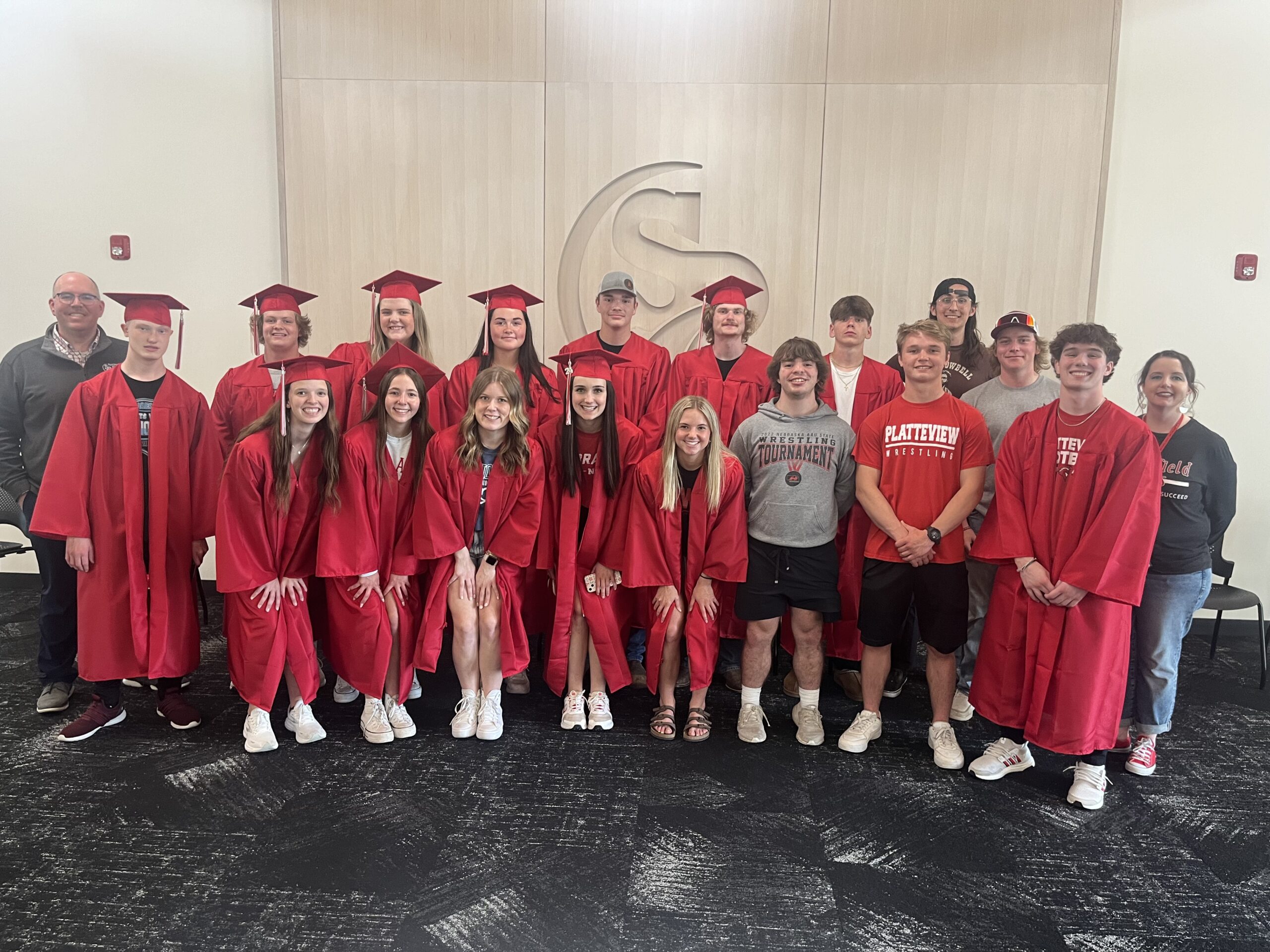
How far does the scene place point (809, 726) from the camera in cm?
310

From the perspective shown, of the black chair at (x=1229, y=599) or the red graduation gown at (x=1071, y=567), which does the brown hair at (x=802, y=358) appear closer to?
the red graduation gown at (x=1071, y=567)

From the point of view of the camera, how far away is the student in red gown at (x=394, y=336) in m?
3.39

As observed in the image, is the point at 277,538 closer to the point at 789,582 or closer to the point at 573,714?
the point at 573,714

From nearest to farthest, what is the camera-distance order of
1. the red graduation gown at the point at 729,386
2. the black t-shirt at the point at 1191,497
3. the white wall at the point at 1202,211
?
the black t-shirt at the point at 1191,497 → the red graduation gown at the point at 729,386 → the white wall at the point at 1202,211

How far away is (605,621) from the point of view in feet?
10.3

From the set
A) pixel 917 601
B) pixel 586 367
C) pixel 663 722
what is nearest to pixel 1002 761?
pixel 917 601

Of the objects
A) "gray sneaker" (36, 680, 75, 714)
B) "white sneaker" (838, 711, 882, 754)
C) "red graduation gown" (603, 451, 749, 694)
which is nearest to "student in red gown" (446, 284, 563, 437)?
"red graduation gown" (603, 451, 749, 694)

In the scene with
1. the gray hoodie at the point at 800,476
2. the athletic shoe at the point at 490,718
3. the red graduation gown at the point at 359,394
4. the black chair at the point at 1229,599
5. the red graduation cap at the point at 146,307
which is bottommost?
the athletic shoe at the point at 490,718

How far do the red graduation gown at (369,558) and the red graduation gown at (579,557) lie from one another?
537 mm

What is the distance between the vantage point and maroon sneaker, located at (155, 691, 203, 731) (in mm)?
3129

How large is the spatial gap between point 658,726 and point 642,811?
21.9 inches

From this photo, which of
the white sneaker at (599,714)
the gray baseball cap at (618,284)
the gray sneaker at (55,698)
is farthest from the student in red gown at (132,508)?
the gray baseball cap at (618,284)

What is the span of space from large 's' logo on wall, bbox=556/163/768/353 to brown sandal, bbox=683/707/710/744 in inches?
96.2

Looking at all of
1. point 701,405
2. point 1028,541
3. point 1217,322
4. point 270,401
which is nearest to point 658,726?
point 701,405
